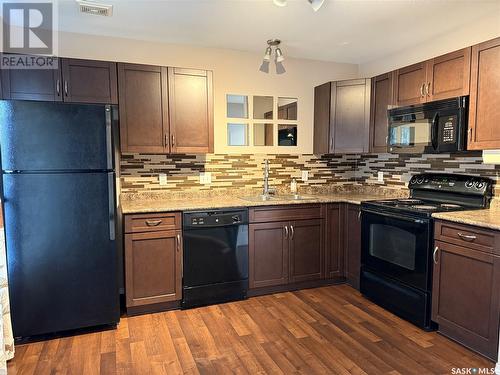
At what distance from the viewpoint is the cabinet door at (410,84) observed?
294 cm

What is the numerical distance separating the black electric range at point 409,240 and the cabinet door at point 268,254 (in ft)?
2.40

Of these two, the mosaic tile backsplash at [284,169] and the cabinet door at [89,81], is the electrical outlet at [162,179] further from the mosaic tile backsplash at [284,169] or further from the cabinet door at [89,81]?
the cabinet door at [89,81]

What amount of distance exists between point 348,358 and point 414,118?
6.55 feet

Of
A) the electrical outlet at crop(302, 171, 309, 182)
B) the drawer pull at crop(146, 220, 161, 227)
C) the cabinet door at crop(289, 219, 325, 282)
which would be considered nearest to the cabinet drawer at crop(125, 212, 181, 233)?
the drawer pull at crop(146, 220, 161, 227)

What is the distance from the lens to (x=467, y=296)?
2.28 metres

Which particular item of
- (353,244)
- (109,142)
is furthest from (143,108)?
(353,244)

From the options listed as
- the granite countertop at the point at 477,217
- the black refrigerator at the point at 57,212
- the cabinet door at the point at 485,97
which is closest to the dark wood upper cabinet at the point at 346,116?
the cabinet door at the point at 485,97

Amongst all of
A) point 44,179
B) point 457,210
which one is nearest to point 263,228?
point 457,210

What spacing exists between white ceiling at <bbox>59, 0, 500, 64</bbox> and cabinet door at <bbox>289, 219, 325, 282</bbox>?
68.1 inches

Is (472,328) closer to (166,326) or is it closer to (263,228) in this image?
(263,228)

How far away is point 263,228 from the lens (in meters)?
3.18

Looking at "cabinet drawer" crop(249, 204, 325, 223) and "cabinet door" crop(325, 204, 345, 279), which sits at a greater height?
"cabinet drawer" crop(249, 204, 325, 223)

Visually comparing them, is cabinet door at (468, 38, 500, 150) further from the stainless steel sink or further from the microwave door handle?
the stainless steel sink

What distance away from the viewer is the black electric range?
8.38ft
